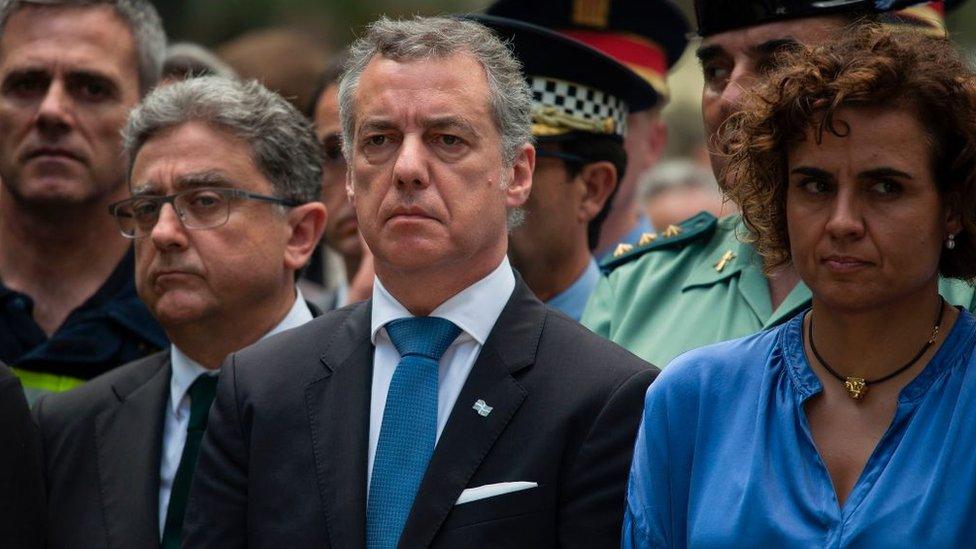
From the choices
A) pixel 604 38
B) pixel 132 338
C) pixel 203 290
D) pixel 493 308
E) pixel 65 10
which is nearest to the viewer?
pixel 493 308

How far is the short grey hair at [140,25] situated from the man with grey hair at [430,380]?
1.97 metres

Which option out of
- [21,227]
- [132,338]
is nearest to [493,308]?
[132,338]

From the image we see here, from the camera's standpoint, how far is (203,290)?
16.4 ft

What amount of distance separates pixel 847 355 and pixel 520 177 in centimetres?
116

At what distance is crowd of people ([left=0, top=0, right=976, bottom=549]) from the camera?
136 inches

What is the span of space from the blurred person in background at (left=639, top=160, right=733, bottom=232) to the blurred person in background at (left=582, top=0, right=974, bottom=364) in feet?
17.6

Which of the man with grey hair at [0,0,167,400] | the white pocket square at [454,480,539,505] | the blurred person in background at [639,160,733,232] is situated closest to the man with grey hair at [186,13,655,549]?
the white pocket square at [454,480,539,505]

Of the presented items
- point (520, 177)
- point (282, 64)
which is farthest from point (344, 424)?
point (282, 64)

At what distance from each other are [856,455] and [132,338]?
9.51ft

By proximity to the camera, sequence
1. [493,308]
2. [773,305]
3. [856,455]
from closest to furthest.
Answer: [856,455] < [493,308] < [773,305]

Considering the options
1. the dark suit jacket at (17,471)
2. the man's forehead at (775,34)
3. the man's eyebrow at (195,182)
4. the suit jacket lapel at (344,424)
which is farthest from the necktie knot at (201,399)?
the man's forehead at (775,34)

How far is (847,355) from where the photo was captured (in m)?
3.51

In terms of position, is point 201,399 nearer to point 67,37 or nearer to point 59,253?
point 59,253

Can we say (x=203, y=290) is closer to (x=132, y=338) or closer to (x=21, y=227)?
(x=132, y=338)
